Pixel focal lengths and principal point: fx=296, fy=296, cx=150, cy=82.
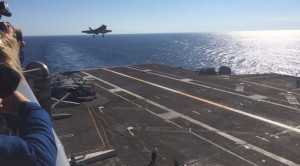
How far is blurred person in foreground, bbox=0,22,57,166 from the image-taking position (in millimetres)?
1961

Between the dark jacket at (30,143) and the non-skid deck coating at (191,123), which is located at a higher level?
the dark jacket at (30,143)

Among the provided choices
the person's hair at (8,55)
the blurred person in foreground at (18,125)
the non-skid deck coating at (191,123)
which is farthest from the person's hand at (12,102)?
the non-skid deck coating at (191,123)

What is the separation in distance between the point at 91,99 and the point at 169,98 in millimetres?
9173

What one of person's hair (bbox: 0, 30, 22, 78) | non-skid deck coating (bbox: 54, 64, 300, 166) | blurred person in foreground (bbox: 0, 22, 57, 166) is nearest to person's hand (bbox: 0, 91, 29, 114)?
blurred person in foreground (bbox: 0, 22, 57, 166)

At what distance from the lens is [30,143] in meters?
2.09

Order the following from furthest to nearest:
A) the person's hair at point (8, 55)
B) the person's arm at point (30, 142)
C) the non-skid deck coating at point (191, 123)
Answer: the non-skid deck coating at point (191, 123) < the person's hair at point (8, 55) < the person's arm at point (30, 142)

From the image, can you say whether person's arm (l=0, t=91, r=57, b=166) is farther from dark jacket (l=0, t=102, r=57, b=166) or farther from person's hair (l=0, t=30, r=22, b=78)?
person's hair (l=0, t=30, r=22, b=78)

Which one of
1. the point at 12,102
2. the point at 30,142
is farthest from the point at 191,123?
the point at 30,142

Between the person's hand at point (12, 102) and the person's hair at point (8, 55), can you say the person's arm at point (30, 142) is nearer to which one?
the person's hand at point (12, 102)

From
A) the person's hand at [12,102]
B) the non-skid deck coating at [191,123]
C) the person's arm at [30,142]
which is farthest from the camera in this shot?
the non-skid deck coating at [191,123]

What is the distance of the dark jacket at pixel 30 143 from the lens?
6.37 feet

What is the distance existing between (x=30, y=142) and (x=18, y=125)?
531 millimetres

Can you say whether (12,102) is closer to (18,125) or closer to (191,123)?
(18,125)

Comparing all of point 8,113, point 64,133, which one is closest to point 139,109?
point 64,133
